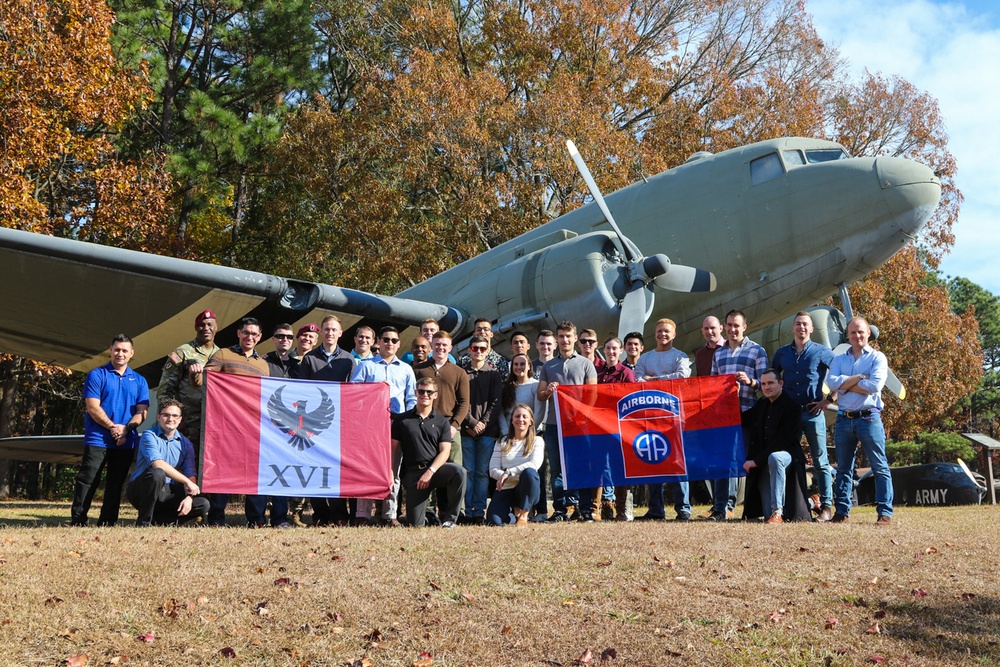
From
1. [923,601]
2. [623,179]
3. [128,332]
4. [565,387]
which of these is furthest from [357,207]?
[923,601]

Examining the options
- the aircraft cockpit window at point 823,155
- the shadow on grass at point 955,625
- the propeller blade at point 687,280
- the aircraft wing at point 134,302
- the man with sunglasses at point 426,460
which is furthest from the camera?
the aircraft cockpit window at point 823,155

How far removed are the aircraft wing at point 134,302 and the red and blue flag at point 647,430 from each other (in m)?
4.42

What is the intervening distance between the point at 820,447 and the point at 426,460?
407 centimetres

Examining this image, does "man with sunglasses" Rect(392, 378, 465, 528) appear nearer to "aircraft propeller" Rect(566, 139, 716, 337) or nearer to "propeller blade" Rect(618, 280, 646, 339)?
"propeller blade" Rect(618, 280, 646, 339)

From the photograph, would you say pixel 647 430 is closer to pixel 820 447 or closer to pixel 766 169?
pixel 820 447

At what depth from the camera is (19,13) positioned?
18953 millimetres

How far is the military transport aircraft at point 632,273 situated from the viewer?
1265 centimetres

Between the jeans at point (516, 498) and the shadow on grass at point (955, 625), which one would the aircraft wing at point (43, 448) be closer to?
the jeans at point (516, 498)

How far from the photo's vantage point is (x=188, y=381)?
940 cm

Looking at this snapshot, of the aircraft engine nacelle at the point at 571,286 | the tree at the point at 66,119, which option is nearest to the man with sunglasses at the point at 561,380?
the aircraft engine nacelle at the point at 571,286

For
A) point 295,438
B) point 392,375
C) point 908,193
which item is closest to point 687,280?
point 908,193

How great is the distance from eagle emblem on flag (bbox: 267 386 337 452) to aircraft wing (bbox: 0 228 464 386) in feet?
12.6

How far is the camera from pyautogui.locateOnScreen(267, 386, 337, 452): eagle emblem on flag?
9.27 metres

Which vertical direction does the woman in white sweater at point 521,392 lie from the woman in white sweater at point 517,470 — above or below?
above
